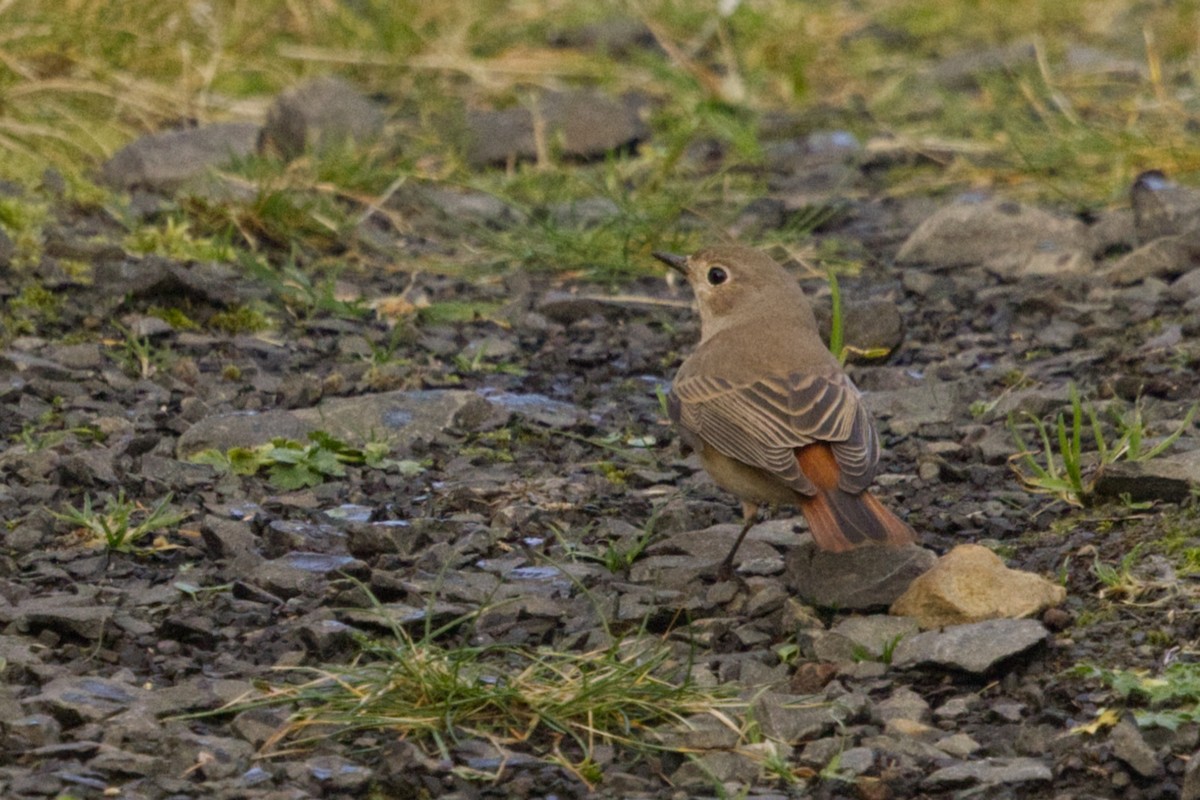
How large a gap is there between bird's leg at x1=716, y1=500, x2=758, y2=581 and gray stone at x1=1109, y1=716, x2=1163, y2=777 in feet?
4.69

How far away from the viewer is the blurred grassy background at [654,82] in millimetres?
8891

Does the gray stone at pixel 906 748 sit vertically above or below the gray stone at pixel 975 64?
below

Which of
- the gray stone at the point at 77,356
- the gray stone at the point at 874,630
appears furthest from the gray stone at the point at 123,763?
the gray stone at the point at 77,356

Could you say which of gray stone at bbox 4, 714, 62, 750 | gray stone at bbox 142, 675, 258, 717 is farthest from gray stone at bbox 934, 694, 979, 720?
gray stone at bbox 4, 714, 62, 750

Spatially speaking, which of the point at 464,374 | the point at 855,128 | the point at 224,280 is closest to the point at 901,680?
the point at 464,374

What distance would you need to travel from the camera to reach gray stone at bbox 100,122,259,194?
8.55m

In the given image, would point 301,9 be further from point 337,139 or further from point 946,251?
point 946,251

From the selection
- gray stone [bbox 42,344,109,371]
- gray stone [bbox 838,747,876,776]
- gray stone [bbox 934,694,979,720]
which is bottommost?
gray stone [bbox 934,694,979,720]

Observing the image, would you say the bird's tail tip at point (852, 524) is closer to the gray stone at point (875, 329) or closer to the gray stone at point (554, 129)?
the gray stone at point (875, 329)

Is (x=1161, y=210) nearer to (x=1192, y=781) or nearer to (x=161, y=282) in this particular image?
(x=161, y=282)

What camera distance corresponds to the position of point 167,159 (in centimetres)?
866

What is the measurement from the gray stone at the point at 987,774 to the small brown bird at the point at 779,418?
96cm

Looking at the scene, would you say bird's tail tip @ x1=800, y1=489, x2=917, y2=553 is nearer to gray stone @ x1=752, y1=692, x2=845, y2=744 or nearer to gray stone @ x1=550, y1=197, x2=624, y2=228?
gray stone @ x1=752, y1=692, x2=845, y2=744

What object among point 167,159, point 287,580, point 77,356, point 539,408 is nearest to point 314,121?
point 167,159
